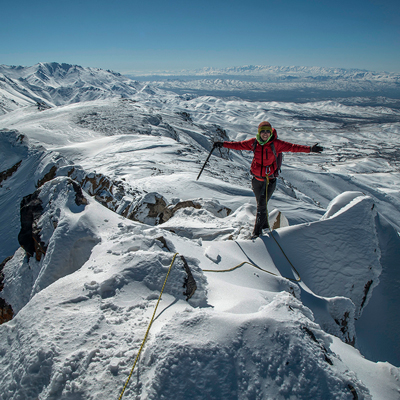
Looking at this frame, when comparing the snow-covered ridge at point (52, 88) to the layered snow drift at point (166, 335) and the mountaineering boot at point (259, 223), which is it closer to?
the mountaineering boot at point (259, 223)

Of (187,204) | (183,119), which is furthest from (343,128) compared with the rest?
(187,204)

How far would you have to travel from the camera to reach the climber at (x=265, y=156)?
475 cm

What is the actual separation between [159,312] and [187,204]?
544 cm

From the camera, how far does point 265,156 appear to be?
16.3ft

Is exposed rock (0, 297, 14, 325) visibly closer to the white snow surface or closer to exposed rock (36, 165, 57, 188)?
the white snow surface

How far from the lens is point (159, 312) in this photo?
7.95 feet

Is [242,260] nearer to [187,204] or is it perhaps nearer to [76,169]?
[187,204]

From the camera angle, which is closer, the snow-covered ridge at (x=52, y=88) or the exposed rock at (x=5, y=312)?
the exposed rock at (x=5, y=312)

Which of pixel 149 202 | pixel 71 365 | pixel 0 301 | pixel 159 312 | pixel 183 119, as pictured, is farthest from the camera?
pixel 183 119

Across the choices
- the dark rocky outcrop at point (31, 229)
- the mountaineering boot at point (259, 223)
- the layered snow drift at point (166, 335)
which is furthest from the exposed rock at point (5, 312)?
the mountaineering boot at point (259, 223)

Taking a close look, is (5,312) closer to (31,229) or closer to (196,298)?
(31,229)

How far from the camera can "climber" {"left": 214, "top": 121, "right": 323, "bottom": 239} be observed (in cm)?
475

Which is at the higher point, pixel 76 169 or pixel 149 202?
pixel 76 169

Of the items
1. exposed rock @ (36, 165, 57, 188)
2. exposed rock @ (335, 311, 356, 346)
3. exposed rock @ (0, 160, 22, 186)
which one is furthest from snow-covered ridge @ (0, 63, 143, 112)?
exposed rock @ (335, 311, 356, 346)
